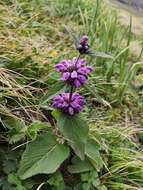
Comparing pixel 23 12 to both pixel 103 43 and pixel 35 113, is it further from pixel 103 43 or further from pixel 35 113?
pixel 35 113

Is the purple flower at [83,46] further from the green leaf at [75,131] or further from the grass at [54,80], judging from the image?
the green leaf at [75,131]

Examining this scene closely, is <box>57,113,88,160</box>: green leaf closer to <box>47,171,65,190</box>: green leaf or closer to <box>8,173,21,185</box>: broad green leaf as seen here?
<box>47,171,65,190</box>: green leaf

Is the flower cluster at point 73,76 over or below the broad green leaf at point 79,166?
over

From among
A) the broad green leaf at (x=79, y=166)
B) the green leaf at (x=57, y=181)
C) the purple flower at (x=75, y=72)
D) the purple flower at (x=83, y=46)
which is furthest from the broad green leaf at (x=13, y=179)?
the purple flower at (x=83, y=46)

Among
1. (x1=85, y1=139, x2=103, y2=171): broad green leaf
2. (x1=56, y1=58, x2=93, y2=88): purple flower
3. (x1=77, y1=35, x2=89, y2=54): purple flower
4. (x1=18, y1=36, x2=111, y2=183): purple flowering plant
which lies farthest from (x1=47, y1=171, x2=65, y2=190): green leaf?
(x1=77, y1=35, x2=89, y2=54): purple flower

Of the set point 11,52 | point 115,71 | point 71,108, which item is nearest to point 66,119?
point 71,108

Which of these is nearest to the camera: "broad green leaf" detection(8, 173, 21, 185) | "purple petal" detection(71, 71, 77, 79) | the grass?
"purple petal" detection(71, 71, 77, 79)
